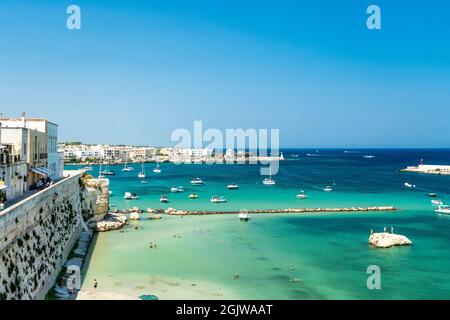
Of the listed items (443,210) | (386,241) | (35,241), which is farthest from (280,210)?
(35,241)

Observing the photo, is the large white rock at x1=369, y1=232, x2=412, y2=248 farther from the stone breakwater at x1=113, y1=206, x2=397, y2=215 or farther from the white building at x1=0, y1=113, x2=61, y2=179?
the white building at x1=0, y1=113, x2=61, y2=179

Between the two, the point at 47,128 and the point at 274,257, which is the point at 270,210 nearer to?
the point at 274,257

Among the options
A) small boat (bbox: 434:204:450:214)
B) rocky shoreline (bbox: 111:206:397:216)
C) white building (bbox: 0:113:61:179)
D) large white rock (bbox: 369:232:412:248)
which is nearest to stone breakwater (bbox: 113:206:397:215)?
rocky shoreline (bbox: 111:206:397:216)

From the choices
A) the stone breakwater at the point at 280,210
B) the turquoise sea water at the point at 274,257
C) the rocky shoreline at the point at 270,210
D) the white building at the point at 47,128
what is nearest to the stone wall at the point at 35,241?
the turquoise sea water at the point at 274,257

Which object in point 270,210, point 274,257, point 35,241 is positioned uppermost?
point 35,241

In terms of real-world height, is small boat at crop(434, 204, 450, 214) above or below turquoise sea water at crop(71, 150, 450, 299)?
above
